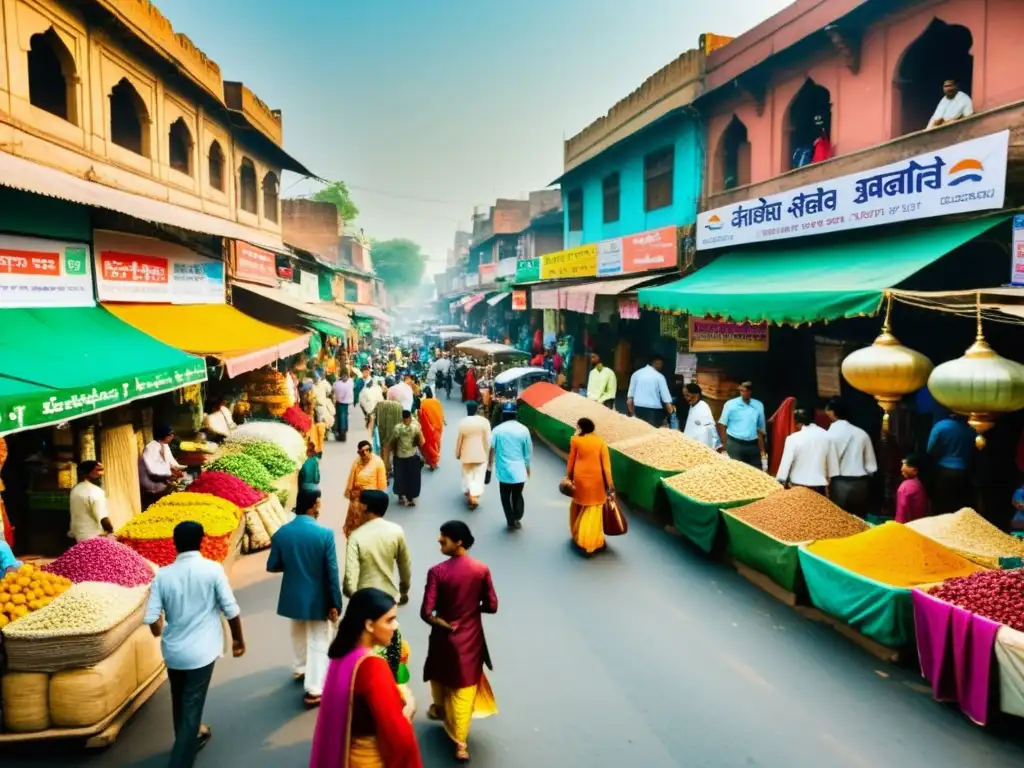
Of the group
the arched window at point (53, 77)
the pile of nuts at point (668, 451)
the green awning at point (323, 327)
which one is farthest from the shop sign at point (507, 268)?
the arched window at point (53, 77)

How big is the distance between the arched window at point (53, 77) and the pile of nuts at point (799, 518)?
997cm

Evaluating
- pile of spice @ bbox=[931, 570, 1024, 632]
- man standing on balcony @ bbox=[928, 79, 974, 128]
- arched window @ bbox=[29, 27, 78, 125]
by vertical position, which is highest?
arched window @ bbox=[29, 27, 78, 125]

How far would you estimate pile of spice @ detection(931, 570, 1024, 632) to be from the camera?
471 cm

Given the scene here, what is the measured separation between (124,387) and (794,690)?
6.57 meters

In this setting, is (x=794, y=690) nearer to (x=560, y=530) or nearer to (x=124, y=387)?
(x=560, y=530)

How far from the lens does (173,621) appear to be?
4160 mm

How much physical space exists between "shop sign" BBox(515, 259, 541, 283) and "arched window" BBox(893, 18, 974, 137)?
15157 mm

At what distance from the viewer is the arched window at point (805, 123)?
12.8 metres

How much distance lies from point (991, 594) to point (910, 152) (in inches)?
292

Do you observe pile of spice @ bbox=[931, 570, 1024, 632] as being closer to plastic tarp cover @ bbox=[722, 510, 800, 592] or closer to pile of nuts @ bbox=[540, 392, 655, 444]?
plastic tarp cover @ bbox=[722, 510, 800, 592]

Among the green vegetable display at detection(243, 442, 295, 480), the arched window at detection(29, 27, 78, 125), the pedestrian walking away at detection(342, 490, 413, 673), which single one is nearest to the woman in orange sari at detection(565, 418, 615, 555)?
the pedestrian walking away at detection(342, 490, 413, 673)

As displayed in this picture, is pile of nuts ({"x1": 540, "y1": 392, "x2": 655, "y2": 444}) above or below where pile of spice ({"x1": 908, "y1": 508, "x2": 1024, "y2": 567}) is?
above

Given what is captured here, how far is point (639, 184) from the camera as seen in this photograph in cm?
1908

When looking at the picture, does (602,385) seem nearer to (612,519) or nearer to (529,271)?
(612,519)
